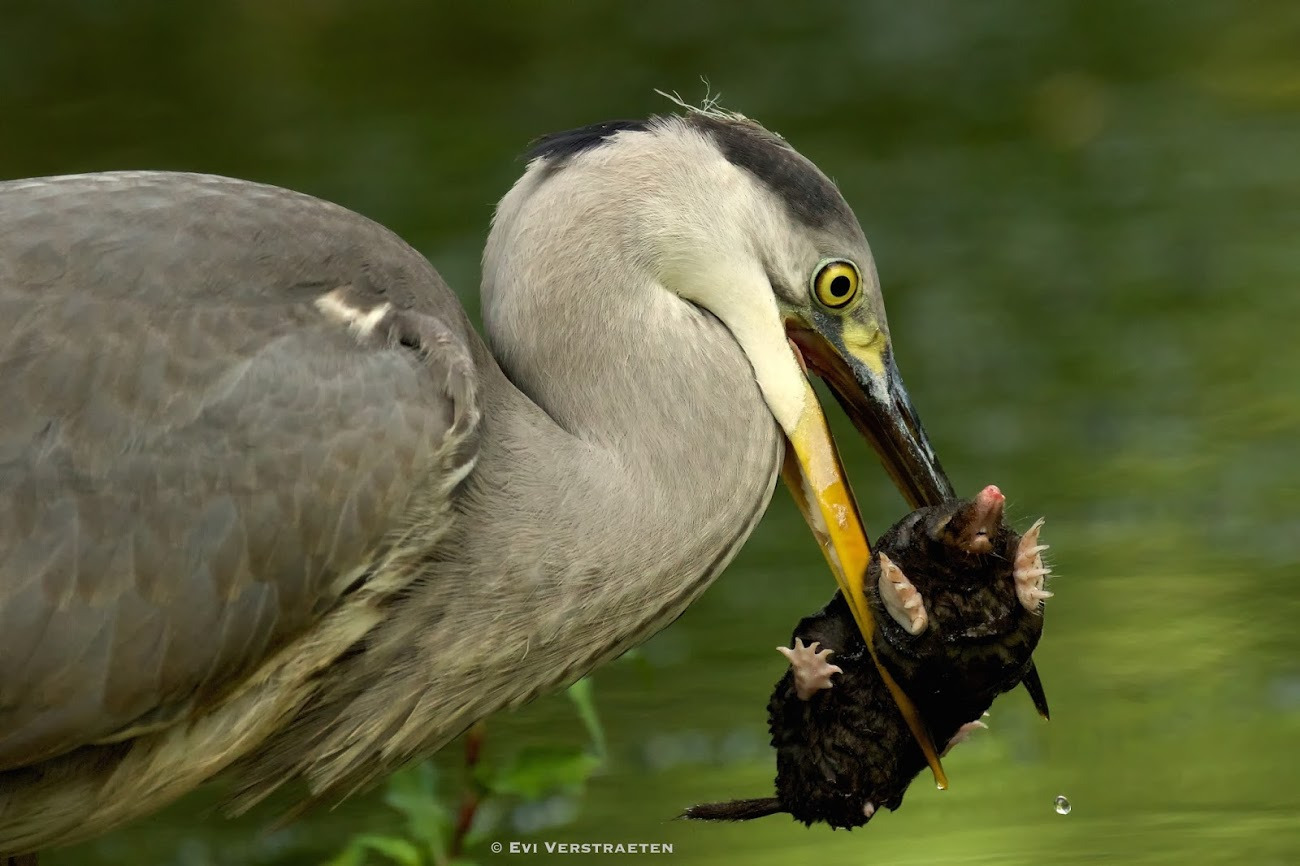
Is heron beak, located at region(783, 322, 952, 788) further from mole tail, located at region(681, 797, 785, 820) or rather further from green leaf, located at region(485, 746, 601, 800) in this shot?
green leaf, located at region(485, 746, 601, 800)

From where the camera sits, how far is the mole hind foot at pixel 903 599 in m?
2.99

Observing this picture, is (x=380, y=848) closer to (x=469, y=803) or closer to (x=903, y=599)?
(x=469, y=803)

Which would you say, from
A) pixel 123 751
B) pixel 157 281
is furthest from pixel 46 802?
pixel 157 281

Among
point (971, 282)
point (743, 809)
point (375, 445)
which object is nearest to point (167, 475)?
point (375, 445)

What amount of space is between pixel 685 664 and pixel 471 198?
9.29 feet

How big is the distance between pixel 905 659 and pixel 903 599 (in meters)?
0.10

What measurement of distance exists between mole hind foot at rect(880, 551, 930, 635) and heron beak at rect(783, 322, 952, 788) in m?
0.17

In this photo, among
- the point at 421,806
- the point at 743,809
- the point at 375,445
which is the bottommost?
the point at 743,809

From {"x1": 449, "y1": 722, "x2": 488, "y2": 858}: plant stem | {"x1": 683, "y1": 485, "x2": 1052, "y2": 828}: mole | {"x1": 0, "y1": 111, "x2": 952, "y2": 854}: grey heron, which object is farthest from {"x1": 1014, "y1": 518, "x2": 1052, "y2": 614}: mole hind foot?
{"x1": 449, "y1": 722, "x2": 488, "y2": 858}: plant stem

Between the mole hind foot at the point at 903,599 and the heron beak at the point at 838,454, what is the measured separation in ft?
0.57

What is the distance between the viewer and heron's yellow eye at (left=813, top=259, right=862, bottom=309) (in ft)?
10.9

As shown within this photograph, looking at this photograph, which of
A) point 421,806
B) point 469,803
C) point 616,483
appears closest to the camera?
point 616,483

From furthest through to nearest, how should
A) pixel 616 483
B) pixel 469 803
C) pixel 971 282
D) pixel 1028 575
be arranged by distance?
pixel 971 282
pixel 469 803
pixel 616 483
pixel 1028 575

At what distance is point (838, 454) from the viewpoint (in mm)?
3332
